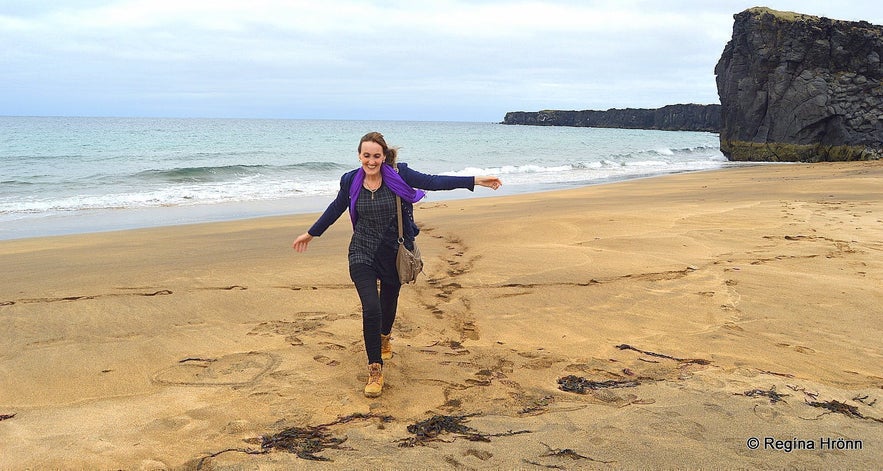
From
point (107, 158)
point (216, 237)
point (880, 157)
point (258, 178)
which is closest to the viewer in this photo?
point (216, 237)

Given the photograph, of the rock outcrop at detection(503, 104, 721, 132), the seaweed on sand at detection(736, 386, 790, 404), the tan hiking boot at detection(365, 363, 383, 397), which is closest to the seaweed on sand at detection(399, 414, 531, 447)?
the tan hiking boot at detection(365, 363, 383, 397)

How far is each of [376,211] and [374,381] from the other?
1.05 meters

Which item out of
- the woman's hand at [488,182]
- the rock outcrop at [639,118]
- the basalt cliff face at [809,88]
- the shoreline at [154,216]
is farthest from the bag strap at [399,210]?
the rock outcrop at [639,118]

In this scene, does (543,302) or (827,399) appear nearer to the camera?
(827,399)

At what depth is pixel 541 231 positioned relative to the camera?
28.7 ft

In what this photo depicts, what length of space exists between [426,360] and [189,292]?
9.35 feet

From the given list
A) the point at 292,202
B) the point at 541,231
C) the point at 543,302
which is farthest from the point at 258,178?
the point at 543,302

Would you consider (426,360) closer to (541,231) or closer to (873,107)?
(541,231)

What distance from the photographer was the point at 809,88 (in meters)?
29.6

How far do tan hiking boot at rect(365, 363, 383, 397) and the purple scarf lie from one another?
94 centimetres

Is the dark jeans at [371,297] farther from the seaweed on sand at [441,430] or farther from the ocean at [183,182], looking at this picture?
the ocean at [183,182]

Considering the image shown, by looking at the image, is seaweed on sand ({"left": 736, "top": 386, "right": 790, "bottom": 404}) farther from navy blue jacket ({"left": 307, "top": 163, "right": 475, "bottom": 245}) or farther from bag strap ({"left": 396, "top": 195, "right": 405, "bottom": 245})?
bag strap ({"left": 396, "top": 195, "right": 405, "bottom": 245})

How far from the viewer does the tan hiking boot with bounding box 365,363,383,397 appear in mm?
3449

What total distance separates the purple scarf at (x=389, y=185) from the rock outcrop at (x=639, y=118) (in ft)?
344
